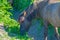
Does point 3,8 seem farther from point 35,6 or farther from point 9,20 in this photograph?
point 35,6

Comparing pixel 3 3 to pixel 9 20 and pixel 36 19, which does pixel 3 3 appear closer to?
pixel 9 20

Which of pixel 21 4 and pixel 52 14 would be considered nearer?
pixel 52 14

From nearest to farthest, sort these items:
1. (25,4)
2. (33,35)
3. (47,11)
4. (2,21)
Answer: (47,11)
(33,35)
(2,21)
(25,4)

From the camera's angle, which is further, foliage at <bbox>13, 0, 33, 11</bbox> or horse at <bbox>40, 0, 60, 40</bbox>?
foliage at <bbox>13, 0, 33, 11</bbox>

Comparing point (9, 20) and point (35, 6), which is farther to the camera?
point (9, 20)

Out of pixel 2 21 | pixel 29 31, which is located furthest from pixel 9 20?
pixel 29 31

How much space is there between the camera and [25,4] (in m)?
9.05

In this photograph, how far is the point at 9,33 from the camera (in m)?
6.68

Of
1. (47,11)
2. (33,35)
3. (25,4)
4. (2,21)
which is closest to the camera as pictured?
(47,11)

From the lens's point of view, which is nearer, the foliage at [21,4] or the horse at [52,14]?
the horse at [52,14]

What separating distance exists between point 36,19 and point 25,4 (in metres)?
2.08

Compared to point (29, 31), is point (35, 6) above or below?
above

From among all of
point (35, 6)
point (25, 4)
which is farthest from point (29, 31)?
point (25, 4)

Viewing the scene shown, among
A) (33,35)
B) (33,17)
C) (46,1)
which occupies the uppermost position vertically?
(46,1)
